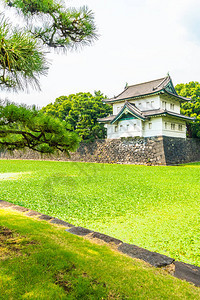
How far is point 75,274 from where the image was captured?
4.41 feet

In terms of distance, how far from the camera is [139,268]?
1.45 meters

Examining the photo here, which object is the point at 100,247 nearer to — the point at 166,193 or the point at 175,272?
the point at 175,272

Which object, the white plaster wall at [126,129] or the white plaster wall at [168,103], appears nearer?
the white plaster wall at [126,129]

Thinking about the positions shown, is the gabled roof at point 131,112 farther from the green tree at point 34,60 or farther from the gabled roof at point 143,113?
the green tree at point 34,60

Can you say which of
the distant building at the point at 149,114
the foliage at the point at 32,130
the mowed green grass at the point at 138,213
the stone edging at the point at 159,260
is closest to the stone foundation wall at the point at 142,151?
the distant building at the point at 149,114

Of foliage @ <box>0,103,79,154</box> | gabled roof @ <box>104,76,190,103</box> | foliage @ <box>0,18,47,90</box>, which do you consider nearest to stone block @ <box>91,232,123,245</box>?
foliage @ <box>0,103,79,154</box>

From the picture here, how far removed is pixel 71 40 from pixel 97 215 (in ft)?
8.12

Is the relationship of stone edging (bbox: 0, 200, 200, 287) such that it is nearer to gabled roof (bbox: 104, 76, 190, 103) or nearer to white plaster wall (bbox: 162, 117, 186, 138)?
white plaster wall (bbox: 162, 117, 186, 138)

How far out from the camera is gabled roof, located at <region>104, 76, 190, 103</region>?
1452 centimetres

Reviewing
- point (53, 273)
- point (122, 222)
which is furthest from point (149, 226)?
point (53, 273)

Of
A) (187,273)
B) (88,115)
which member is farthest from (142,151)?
(187,273)

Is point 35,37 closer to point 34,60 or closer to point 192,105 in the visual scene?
point 34,60

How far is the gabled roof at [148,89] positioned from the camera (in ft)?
47.6

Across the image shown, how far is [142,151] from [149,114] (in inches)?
106
